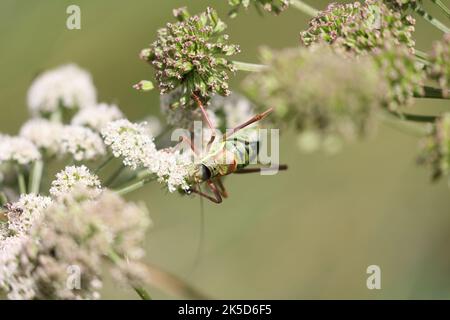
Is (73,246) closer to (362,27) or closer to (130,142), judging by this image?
(130,142)

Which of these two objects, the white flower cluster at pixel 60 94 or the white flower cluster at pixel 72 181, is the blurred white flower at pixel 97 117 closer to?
the white flower cluster at pixel 60 94

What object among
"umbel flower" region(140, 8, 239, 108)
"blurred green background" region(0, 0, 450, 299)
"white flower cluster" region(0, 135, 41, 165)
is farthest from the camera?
"blurred green background" region(0, 0, 450, 299)

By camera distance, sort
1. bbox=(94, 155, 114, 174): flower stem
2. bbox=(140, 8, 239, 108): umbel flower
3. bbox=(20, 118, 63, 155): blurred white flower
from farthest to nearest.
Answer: bbox=(20, 118, 63, 155): blurred white flower
bbox=(94, 155, 114, 174): flower stem
bbox=(140, 8, 239, 108): umbel flower

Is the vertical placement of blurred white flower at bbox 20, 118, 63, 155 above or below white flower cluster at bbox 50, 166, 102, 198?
above

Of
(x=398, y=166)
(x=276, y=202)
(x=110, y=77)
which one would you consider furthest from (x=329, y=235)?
(x=110, y=77)

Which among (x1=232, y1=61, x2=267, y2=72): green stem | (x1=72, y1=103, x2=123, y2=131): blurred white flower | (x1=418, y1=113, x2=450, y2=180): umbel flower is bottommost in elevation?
(x1=418, y1=113, x2=450, y2=180): umbel flower

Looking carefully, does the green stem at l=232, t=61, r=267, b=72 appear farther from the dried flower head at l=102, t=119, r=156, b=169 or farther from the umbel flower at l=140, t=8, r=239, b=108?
the dried flower head at l=102, t=119, r=156, b=169

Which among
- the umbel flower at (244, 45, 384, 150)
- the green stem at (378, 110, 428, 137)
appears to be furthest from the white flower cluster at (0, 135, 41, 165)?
the green stem at (378, 110, 428, 137)
